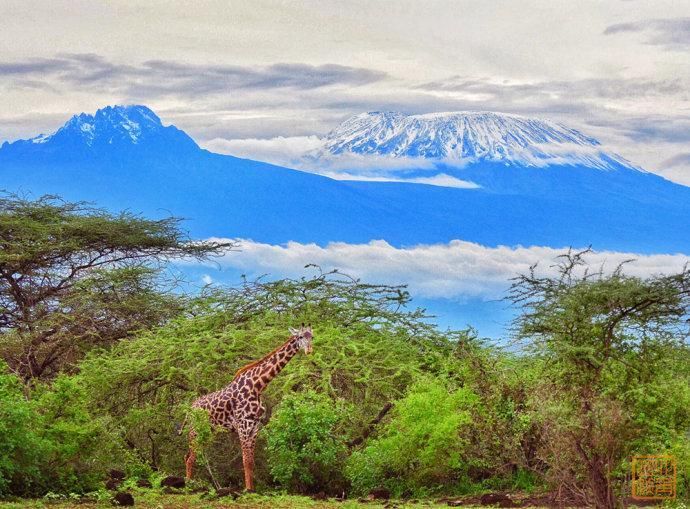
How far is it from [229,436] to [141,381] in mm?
2921

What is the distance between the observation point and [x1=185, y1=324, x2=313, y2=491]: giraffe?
644 inches

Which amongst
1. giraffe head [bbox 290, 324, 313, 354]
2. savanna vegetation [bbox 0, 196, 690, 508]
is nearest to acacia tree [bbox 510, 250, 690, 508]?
savanna vegetation [bbox 0, 196, 690, 508]

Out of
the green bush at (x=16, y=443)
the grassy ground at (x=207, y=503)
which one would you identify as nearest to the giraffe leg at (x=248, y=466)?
the grassy ground at (x=207, y=503)

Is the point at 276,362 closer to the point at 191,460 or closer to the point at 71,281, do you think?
the point at 191,460

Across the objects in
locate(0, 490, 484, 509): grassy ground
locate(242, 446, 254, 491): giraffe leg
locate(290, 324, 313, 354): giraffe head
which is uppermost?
locate(290, 324, 313, 354): giraffe head

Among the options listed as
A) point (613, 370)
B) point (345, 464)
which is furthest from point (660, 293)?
point (345, 464)

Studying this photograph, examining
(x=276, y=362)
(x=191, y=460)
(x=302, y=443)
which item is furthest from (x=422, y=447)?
(x=191, y=460)

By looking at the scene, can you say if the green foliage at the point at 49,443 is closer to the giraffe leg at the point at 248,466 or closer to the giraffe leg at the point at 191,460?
the giraffe leg at the point at 191,460

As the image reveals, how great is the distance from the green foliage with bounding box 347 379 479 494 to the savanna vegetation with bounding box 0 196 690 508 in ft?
0.10

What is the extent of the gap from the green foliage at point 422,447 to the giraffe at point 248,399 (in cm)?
166

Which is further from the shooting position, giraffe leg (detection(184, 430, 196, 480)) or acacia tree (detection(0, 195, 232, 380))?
acacia tree (detection(0, 195, 232, 380))

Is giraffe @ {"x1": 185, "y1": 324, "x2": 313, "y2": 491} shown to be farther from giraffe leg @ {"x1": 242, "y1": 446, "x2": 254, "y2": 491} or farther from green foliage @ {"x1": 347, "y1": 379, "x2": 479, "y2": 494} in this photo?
green foliage @ {"x1": 347, "y1": 379, "x2": 479, "y2": 494}

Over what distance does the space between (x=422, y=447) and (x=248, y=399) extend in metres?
2.82

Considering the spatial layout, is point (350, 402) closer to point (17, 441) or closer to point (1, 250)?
point (17, 441)
